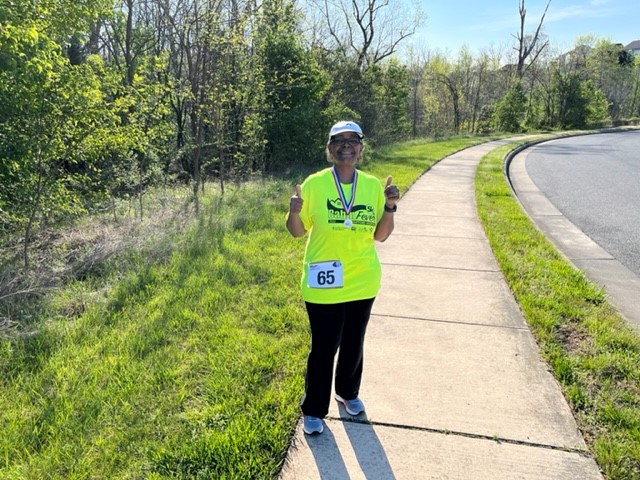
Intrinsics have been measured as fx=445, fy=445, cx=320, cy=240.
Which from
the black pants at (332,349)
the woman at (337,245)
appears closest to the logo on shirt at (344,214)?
the woman at (337,245)

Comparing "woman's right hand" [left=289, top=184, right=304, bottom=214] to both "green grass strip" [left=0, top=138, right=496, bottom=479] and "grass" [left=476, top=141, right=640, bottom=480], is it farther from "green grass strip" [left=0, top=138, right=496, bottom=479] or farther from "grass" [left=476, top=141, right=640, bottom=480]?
"grass" [left=476, top=141, right=640, bottom=480]

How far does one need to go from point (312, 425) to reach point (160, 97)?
756 cm

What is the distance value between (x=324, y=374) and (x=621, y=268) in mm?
4660

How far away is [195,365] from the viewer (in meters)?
3.20

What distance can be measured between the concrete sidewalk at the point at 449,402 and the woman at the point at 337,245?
1.04 ft

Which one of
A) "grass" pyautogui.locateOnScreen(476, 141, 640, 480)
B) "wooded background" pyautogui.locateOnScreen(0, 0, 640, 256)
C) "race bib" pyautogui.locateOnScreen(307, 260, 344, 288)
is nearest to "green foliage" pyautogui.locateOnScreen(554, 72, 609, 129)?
"wooded background" pyautogui.locateOnScreen(0, 0, 640, 256)

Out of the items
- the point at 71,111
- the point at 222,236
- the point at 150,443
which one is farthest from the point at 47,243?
the point at 150,443

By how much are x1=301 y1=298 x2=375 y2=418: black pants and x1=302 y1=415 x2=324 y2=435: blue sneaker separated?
0.10 feet

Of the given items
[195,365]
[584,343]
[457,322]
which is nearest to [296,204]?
[195,365]

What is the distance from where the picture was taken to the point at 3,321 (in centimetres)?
382

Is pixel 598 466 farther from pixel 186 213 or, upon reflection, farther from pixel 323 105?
pixel 323 105

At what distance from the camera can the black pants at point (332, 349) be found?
2.42m

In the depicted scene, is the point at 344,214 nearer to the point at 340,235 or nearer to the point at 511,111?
the point at 340,235

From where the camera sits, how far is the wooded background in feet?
16.2
